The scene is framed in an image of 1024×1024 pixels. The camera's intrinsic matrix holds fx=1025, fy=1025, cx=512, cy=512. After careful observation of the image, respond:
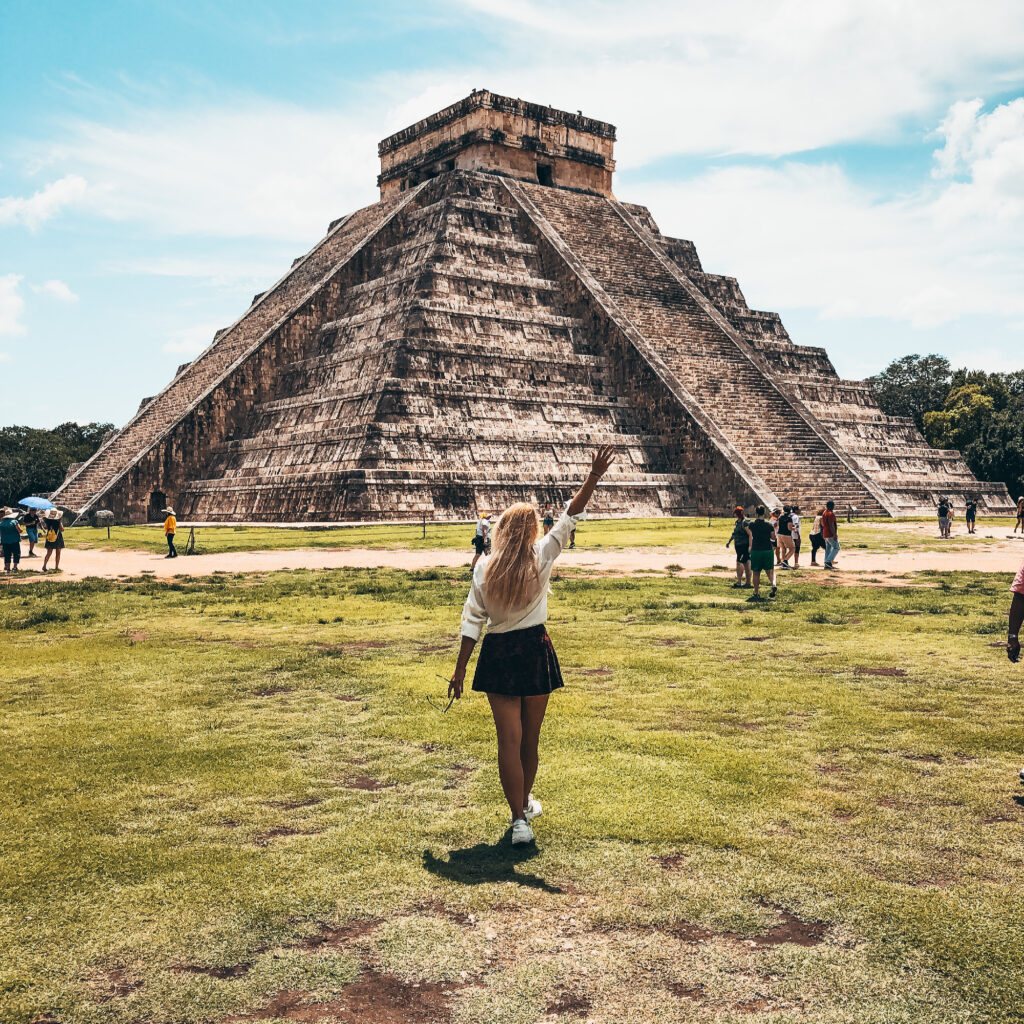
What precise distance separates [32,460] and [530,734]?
6408 cm

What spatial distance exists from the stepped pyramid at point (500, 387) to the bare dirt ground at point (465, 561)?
820 centimetres

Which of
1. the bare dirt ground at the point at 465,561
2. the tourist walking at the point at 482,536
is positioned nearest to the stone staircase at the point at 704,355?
the bare dirt ground at the point at 465,561

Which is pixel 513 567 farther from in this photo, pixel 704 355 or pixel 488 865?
pixel 704 355

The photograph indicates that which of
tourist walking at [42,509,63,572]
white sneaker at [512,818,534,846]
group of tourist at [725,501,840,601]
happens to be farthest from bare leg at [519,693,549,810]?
tourist walking at [42,509,63,572]

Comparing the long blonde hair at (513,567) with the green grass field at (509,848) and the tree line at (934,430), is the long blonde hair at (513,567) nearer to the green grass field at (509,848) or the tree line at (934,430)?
the green grass field at (509,848)

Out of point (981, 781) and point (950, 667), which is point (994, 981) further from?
point (950, 667)

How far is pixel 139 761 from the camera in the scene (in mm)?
6289

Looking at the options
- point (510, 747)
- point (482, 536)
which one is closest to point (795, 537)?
point (482, 536)

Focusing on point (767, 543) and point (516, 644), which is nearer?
point (516, 644)

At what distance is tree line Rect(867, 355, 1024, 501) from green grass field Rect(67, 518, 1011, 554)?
20555 millimetres

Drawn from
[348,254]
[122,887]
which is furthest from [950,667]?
[348,254]

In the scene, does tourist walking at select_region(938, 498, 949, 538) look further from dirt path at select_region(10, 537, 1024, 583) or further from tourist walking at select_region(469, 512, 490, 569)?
tourist walking at select_region(469, 512, 490, 569)

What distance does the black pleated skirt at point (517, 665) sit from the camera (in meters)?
5.13

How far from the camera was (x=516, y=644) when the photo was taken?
205 inches
